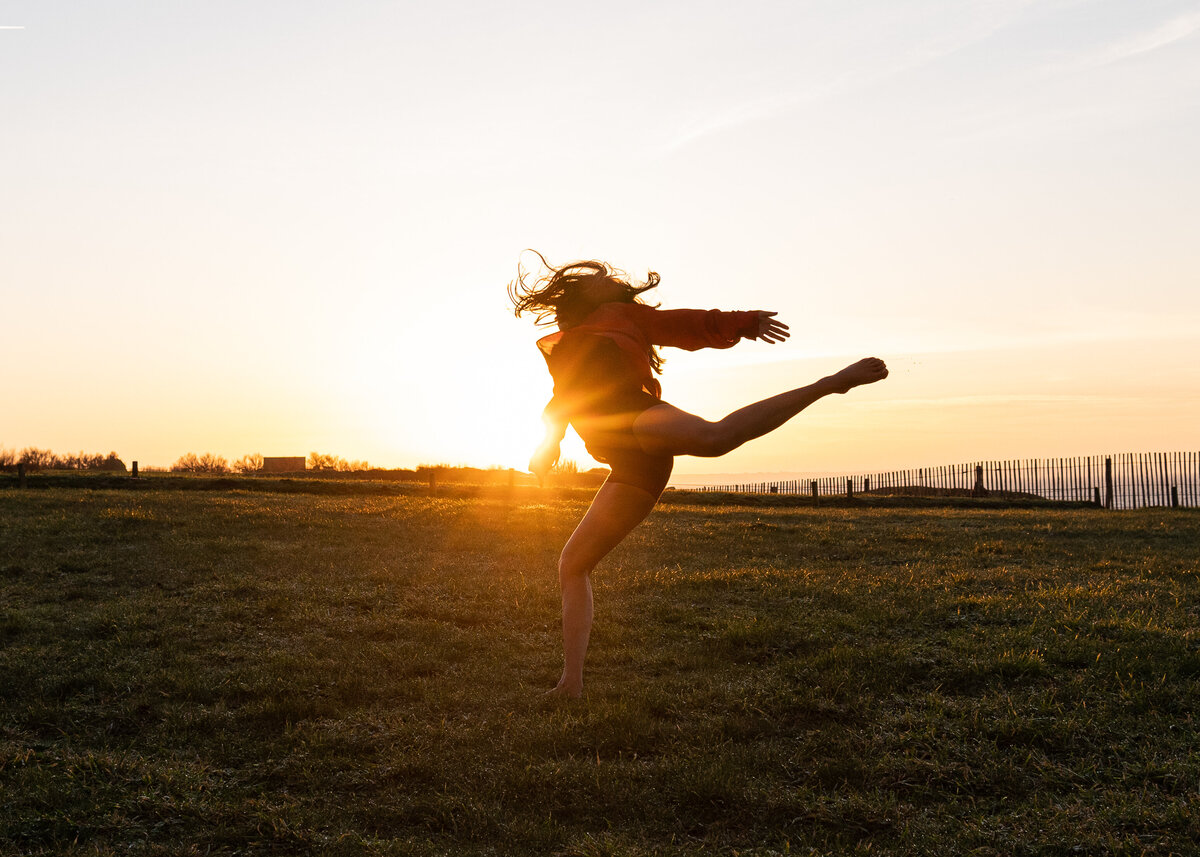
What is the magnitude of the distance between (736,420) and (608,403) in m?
0.83

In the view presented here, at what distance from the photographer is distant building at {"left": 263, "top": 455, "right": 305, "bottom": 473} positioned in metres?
49.5

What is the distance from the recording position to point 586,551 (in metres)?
5.79

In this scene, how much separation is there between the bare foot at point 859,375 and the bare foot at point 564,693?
2765 millimetres

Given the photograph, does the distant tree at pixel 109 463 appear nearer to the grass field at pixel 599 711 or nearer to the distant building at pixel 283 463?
the distant building at pixel 283 463

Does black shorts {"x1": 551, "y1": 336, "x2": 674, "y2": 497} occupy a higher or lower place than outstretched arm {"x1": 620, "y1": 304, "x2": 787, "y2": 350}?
lower

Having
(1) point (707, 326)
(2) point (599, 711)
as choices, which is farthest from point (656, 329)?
(2) point (599, 711)

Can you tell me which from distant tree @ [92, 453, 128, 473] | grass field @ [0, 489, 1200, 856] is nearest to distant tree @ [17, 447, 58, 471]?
distant tree @ [92, 453, 128, 473]

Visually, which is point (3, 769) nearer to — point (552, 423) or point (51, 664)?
point (51, 664)

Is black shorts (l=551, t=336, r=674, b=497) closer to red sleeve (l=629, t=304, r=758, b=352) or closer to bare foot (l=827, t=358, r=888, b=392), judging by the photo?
red sleeve (l=629, t=304, r=758, b=352)

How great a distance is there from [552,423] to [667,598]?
4.36 meters

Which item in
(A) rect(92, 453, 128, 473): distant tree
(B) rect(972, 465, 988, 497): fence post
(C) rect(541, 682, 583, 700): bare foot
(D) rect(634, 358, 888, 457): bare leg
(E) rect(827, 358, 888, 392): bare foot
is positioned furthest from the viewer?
(B) rect(972, 465, 988, 497): fence post

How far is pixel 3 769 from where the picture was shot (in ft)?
15.6

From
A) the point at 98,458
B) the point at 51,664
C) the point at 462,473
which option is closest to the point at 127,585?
the point at 51,664

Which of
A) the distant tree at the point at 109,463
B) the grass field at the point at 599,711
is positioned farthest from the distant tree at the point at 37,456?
the grass field at the point at 599,711
